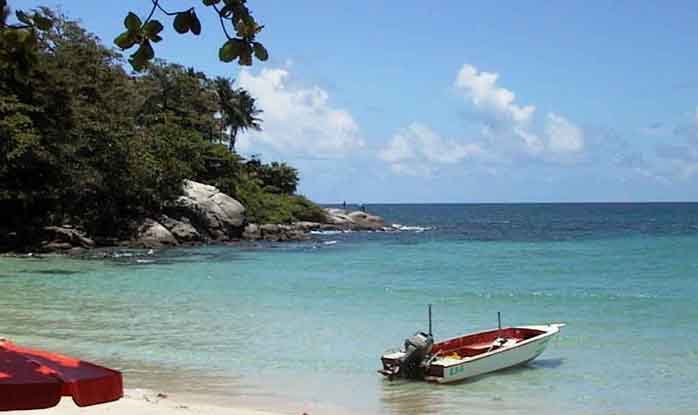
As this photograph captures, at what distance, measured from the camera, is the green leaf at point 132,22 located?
3.44m

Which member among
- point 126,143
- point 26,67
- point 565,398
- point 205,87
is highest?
point 205,87

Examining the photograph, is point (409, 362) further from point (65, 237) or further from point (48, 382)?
point (65, 237)

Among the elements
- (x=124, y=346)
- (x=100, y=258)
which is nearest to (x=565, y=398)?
(x=124, y=346)

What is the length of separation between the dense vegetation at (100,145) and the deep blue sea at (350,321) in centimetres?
553

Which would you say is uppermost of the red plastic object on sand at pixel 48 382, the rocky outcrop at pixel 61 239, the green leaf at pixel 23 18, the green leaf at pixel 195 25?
the green leaf at pixel 23 18

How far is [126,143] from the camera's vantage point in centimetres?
4188

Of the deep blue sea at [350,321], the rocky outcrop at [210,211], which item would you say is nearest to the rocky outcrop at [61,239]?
the deep blue sea at [350,321]

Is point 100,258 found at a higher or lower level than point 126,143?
lower

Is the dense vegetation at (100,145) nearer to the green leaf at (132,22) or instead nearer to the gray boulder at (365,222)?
the gray boulder at (365,222)

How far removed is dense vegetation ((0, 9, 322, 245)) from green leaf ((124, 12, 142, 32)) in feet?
88.9

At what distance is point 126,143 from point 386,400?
33.0 m

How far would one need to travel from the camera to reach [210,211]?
4672 cm

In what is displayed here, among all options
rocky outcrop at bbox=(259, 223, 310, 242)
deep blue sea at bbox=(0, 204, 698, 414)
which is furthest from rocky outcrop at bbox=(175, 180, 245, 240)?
deep blue sea at bbox=(0, 204, 698, 414)

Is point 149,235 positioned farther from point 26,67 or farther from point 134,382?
point 26,67
